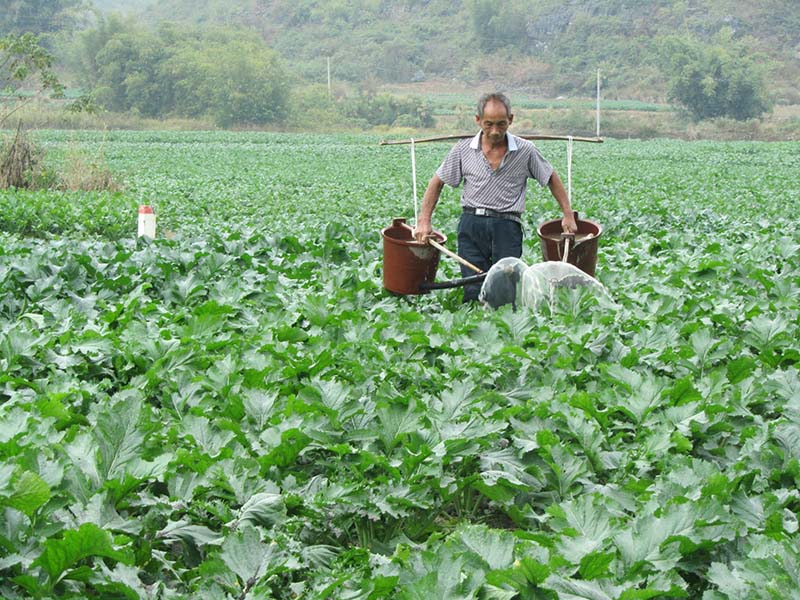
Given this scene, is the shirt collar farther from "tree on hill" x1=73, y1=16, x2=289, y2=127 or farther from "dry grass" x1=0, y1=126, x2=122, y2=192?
"tree on hill" x1=73, y1=16, x2=289, y2=127

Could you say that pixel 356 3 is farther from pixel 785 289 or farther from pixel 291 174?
pixel 785 289

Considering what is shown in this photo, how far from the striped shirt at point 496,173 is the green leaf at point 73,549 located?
4.65 m

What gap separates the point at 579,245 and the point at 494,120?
1056mm

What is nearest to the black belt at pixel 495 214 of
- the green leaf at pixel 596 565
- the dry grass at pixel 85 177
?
the green leaf at pixel 596 565

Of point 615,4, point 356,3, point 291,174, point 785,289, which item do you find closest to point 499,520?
point 785,289

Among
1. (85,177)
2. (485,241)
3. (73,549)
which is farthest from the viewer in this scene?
(85,177)

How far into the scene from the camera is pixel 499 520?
150 inches

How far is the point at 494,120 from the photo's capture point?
21.4ft

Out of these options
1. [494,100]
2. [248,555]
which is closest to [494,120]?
[494,100]

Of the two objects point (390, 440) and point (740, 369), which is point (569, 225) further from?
point (390, 440)

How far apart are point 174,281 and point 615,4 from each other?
120 m

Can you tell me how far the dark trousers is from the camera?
6973 mm

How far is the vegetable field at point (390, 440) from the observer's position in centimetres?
272

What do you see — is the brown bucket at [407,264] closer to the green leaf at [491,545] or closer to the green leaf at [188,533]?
the green leaf at [188,533]
